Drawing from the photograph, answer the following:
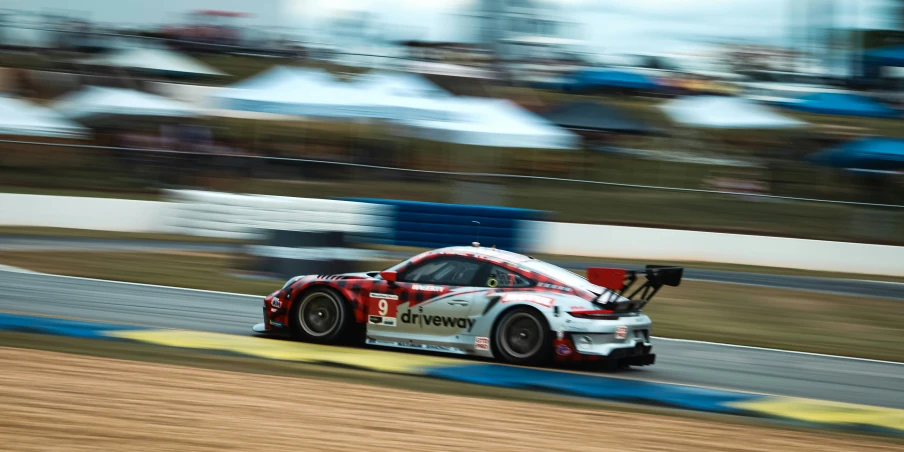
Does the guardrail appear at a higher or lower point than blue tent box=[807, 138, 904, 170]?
lower

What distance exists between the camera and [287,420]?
6.00 m

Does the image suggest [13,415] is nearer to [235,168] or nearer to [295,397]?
[295,397]

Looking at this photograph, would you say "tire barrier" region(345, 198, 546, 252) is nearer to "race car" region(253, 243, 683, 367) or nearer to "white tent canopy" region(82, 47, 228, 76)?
"race car" region(253, 243, 683, 367)

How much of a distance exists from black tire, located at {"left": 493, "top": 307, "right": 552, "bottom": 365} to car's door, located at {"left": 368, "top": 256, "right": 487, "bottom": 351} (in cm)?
29

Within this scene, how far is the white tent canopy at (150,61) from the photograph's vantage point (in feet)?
100

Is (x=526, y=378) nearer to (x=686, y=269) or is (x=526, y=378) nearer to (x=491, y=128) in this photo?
(x=686, y=269)

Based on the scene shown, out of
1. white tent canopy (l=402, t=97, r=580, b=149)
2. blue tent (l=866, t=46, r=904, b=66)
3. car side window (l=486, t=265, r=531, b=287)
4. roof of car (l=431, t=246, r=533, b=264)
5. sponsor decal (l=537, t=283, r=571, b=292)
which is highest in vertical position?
blue tent (l=866, t=46, r=904, b=66)

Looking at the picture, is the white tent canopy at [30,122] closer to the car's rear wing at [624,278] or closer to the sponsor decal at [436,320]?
the sponsor decal at [436,320]

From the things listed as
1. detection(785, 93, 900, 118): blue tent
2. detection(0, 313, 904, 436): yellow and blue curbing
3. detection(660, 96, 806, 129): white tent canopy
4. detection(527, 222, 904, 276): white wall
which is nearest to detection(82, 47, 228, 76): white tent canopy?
detection(660, 96, 806, 129): white tent canopy

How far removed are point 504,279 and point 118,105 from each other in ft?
60.5

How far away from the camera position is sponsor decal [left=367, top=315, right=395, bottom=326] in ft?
29.3

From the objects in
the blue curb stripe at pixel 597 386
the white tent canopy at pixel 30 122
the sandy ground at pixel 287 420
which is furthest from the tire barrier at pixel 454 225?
the sandy ground at pixel 287 420

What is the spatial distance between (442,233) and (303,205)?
2534 mm

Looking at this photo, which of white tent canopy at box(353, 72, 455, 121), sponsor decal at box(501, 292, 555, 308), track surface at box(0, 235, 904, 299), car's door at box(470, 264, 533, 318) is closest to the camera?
sponsor decal at box(501, 292, 555, 308)
